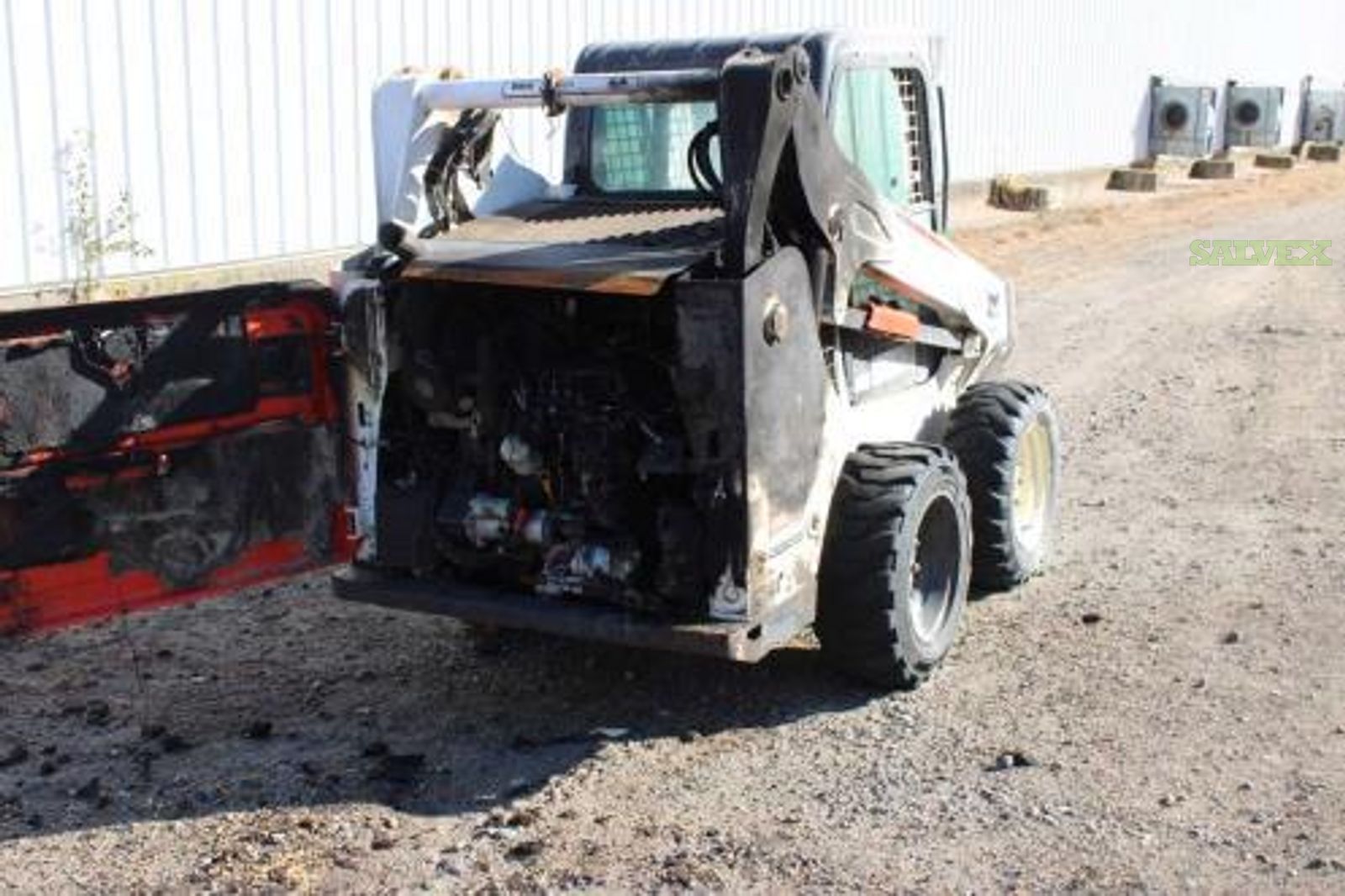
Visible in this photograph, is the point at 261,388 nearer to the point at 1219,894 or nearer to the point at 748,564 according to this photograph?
the point at 748,564

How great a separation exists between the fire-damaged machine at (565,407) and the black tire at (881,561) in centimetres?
1

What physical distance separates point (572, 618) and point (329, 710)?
41.9 inches

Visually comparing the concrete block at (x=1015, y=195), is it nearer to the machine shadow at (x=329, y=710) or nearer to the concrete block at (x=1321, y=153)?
the machine shadow at (x=329, y=710)

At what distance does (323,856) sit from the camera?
4.66m

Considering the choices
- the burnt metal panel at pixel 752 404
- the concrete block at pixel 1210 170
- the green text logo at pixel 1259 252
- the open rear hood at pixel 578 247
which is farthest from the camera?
the concrete block at pixel 1210 170

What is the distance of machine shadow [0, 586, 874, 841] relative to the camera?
5117 mm

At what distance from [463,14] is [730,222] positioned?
8209 mm

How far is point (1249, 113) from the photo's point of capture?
33.3 meters

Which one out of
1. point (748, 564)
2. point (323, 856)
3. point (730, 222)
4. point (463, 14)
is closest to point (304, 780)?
point (323, 856)

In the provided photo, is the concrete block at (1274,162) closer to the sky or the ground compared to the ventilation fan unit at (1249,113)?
closer to the ground

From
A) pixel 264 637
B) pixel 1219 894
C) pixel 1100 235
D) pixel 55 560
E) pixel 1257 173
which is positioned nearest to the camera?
pixel 1219 894

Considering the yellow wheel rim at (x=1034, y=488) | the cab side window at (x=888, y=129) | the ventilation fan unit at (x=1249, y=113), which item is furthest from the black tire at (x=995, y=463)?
the ventilation fan unit at (x=1249, y=113)

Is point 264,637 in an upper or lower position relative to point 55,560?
lower

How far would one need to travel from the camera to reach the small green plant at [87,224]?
9789 millimetres
